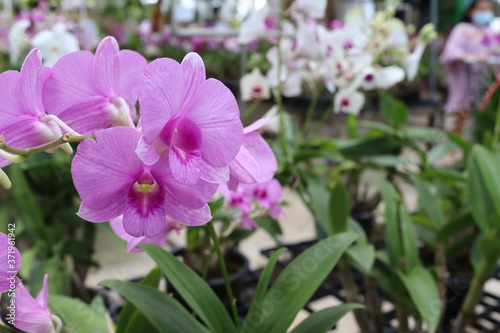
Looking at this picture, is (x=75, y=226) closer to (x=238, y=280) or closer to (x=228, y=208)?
(x=238, y=280)

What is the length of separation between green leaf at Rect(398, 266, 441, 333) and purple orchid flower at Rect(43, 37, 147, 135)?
404 mm

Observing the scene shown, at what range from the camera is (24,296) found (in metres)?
0.34

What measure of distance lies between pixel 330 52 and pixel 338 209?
322 millimetres

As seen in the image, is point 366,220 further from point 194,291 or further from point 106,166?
point 106,166

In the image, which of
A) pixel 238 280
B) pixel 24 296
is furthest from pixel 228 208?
pixel 24 296

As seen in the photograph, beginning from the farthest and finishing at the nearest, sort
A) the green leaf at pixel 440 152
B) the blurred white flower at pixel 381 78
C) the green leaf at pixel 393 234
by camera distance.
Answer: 1. the green leaf at pixel 440 152
2. the blurred white flower at pixel 381 78
3. the green leaf at pixel 393 234

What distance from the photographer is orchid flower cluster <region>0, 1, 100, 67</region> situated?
0.98 m

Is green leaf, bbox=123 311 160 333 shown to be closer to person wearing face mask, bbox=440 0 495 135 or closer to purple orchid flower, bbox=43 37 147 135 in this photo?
purple orchid flower, bbox=43 37 147 135

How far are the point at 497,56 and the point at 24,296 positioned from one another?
2.82m

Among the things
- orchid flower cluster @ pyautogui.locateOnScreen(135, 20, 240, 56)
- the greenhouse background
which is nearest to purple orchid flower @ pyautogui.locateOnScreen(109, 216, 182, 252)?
the greenhouse background

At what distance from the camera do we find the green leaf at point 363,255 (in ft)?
2.09

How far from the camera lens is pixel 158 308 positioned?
1.25 ft

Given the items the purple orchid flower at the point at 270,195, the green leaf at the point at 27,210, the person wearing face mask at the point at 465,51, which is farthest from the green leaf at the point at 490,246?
the person wearing face mask at the point at 465,51

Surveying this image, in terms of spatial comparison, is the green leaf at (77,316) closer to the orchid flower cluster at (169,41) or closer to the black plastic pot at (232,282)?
the black plastic pot at (232,282)
